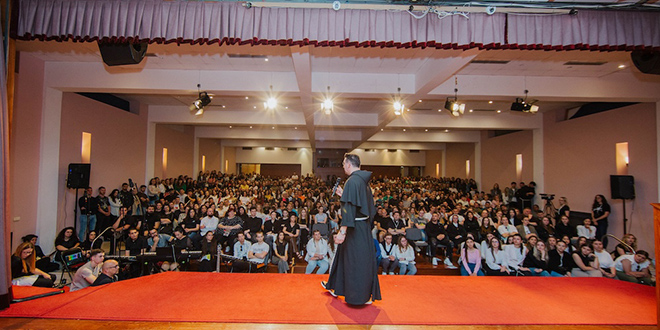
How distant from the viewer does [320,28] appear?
2969 millimetres

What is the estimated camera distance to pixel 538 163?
10.9 metres

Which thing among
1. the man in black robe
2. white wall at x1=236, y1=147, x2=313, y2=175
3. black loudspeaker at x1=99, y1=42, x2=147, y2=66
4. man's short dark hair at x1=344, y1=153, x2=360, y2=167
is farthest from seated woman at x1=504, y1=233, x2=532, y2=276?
white wall at x1=236, y1=147, x2=313, y2=175

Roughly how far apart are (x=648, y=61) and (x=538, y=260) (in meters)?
3.32

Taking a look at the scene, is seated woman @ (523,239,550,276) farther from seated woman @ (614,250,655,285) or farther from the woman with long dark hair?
the woman with long dark hair

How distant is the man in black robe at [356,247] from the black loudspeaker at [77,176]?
6505mm

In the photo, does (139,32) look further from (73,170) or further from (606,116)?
(606,116)

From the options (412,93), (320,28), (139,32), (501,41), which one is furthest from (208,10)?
(412,93)

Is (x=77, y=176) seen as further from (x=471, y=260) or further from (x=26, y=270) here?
(x=471, y=260)

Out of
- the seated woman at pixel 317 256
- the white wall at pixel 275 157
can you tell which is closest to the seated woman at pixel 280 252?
the seated woman at pixel 317 256

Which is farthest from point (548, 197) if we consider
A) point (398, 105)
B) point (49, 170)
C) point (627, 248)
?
point (49, 170)

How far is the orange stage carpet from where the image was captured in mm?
2676

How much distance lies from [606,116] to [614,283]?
6.57m

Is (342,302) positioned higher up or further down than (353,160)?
further down

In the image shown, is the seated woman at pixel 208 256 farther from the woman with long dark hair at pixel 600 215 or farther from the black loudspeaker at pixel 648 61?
the woman with long dark hair at pixel 600 215
